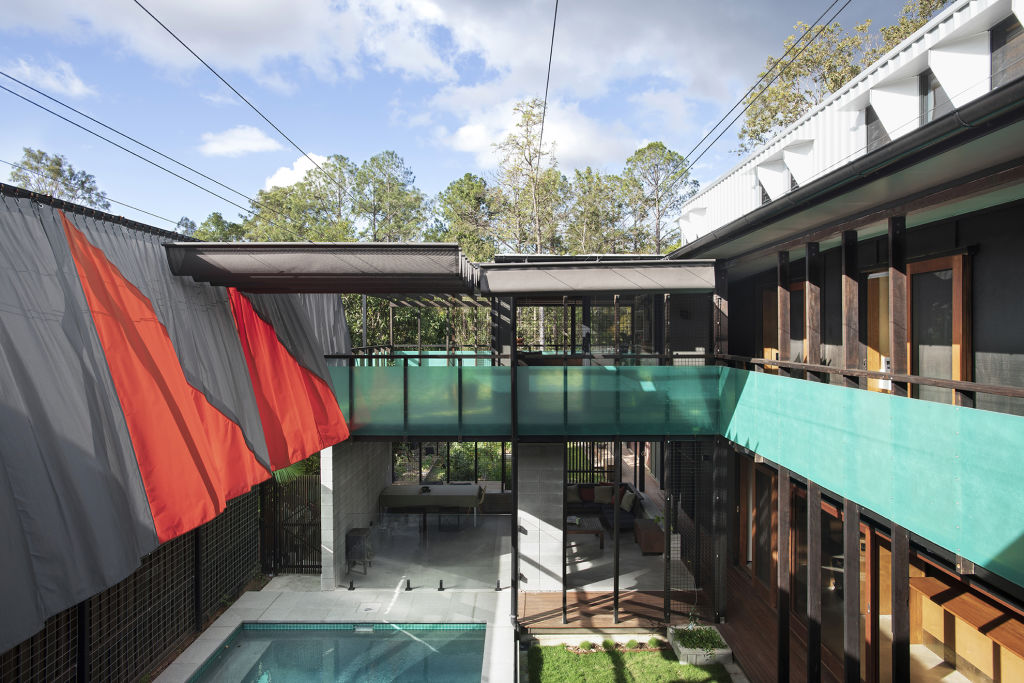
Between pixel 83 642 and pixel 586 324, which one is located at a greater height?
pixel 586 324

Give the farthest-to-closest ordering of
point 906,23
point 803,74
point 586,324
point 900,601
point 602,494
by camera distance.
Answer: point 803,74, point 906,23, point 602,494, point 586,324, point 900,601

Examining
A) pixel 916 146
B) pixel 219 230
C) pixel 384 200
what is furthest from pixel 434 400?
pixel 219 230

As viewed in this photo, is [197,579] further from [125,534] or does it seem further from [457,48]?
[457,48]

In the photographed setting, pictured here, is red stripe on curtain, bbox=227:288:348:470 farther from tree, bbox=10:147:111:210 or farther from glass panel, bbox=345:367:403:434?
tree, bbox=10:147:111:210

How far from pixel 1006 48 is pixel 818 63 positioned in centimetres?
2020

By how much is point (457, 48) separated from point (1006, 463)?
1376 cm

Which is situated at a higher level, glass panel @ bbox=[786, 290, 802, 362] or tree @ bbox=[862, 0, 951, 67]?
tree @ bbox=[862, 0, 951, 67]

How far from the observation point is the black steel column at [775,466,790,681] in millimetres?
5832

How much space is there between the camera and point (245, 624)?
7.84m

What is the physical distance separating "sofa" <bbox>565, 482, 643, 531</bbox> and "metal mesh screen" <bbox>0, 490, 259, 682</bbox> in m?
6.30

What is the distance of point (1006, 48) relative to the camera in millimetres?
5906

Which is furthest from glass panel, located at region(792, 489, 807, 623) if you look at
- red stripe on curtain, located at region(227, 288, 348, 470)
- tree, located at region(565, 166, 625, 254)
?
tree, located at region(565, 166, 625, 254)

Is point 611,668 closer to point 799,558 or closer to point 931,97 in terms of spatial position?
point 799,558

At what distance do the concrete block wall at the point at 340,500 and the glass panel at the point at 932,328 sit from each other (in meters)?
7.83
